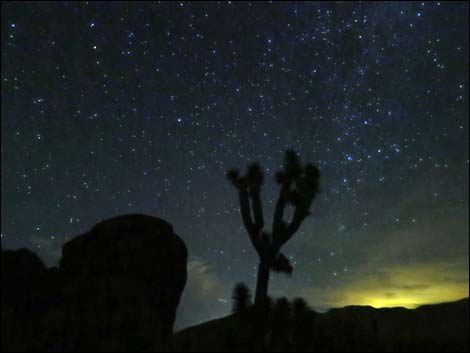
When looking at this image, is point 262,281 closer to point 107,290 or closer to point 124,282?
point 124,282

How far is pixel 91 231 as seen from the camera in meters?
13.7

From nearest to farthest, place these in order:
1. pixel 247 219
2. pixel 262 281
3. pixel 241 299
Result: pixel 241 299, pixel 262 281, pixel 247 219

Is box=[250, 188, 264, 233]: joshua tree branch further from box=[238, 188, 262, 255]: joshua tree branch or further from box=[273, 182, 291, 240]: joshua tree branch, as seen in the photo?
box=[273, 182, 291, 240]: joshua tree branch

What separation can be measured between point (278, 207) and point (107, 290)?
5871 millimetres

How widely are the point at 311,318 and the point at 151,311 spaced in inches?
212

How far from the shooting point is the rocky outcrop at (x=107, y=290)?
10828mm

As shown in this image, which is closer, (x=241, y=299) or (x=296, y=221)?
(x=241, y=299)

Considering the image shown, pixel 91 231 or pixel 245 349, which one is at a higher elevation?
pixel 91 231

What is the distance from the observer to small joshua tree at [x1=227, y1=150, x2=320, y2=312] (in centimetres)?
1238

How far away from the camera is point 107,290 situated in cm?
1212

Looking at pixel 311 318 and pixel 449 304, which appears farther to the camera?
pixel 449 304

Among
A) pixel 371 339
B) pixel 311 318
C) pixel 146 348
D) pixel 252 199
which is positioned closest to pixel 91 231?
pixel 146 348

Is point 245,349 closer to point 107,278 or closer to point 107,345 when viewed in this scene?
point 107,345

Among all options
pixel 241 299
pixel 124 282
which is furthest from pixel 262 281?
pixel 124 282
